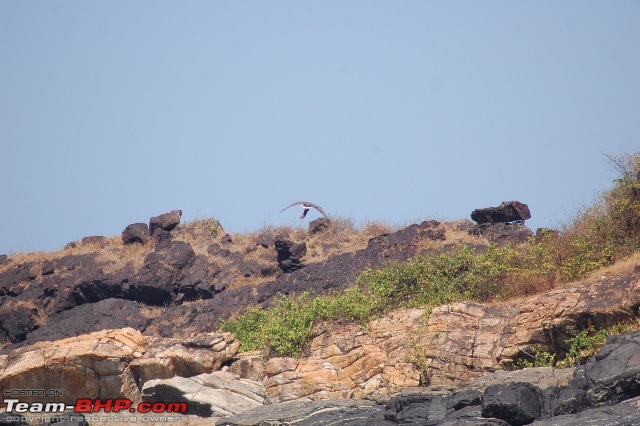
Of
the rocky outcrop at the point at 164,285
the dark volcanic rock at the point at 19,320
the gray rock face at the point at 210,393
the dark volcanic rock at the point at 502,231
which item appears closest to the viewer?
the gray rock face at the point at 210,393

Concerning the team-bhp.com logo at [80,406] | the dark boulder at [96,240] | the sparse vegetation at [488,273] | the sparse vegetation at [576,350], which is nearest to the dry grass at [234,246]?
the dark boulder at [96,240]

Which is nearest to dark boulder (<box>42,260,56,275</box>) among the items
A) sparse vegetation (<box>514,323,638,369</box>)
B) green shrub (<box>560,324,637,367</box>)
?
sparse vegetation (<box>514,323,638,369</box>)

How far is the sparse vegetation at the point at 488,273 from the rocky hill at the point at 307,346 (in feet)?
1.77

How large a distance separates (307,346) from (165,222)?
11445 mm

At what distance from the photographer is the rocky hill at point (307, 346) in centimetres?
1514

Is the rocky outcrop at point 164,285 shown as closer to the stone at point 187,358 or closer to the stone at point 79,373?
the stone at point 187,358

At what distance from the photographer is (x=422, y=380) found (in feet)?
57.9

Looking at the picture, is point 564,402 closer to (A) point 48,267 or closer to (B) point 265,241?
(B) point 265,241

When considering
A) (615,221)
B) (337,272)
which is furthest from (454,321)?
(337,272)

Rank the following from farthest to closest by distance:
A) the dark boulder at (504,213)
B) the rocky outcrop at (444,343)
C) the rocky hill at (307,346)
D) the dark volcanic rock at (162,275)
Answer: the dark volcanic rock at (162,275)
the dark boulder at (504,213)
the rocky outcrop at (444,343)
the rocky hill at (307,346)

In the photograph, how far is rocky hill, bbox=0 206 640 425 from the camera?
1514 centimetres

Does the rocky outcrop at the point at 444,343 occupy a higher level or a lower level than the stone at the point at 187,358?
lower

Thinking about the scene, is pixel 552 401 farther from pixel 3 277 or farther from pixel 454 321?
pixel 3 277

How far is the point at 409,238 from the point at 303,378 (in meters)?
7.64
